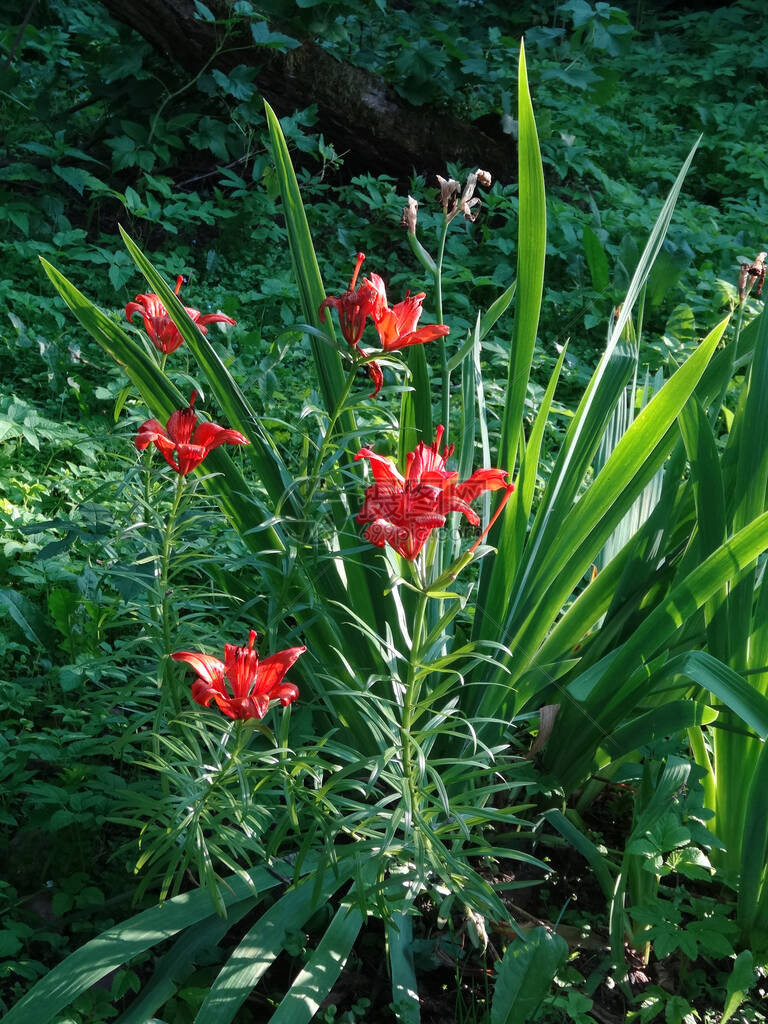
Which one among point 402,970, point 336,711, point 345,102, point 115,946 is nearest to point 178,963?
point 115,946

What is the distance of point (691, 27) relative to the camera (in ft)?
22.7

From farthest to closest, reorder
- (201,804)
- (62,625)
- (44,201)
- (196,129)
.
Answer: (196,129) → (44,201) → (62,625) → (201,804)

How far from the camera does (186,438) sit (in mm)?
1195

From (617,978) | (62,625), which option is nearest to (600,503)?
(617,978)

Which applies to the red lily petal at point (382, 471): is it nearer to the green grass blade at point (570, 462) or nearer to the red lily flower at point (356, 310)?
the red lily flower at point (356, 310)

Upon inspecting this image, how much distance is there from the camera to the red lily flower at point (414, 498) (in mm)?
979

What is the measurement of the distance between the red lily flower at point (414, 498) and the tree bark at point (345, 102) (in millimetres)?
3184

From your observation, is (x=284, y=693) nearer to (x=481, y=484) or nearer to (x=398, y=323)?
(x=481, y=484)

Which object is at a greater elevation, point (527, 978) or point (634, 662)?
point (634, 662)

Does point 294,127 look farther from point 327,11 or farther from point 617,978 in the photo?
point 617,978

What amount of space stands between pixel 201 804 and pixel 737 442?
3.15 feet

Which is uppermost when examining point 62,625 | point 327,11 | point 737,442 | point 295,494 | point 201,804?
point 327,11

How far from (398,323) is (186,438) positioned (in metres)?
0.29

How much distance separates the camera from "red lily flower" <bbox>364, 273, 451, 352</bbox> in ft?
3.78
